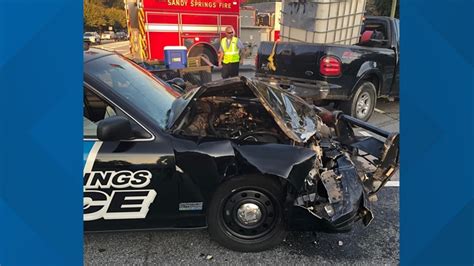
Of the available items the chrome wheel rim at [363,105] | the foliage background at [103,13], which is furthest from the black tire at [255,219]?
the foliage background at [103,13]

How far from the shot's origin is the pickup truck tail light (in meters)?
5.85

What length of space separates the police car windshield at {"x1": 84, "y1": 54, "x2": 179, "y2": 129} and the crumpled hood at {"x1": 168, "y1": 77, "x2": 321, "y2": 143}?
9 centimetres

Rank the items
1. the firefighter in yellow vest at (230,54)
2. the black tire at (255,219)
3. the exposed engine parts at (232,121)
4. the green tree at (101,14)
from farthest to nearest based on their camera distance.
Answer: the green tree at (101,14) < the firefighter in yellow vest at (230,54) < the exposed engine parts at (232,121) < the black tire at (255,219)

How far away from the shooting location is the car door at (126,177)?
249 cm

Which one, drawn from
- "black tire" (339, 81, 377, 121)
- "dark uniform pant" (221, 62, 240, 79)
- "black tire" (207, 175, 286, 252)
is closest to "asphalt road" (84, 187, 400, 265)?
"black tire" (207, 175, 286, 252)

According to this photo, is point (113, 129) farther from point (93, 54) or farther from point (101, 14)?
point (101, 14)

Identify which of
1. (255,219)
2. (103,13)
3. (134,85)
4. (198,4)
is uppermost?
(198,4)

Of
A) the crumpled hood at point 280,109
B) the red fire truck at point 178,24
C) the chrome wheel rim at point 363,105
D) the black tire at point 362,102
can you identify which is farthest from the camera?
the red fire truck at point 178,24

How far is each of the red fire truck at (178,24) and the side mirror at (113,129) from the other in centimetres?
905

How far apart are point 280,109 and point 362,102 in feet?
13.0

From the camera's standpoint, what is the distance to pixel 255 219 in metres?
2.74

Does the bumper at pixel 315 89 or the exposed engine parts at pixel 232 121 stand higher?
the exposed engine parts at pixel 232 121

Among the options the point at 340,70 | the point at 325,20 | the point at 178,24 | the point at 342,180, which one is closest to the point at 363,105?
the point at 340,70

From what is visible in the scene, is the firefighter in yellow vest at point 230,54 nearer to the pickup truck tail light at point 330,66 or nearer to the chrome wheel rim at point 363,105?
the pickup truck tail light at point 330,66
